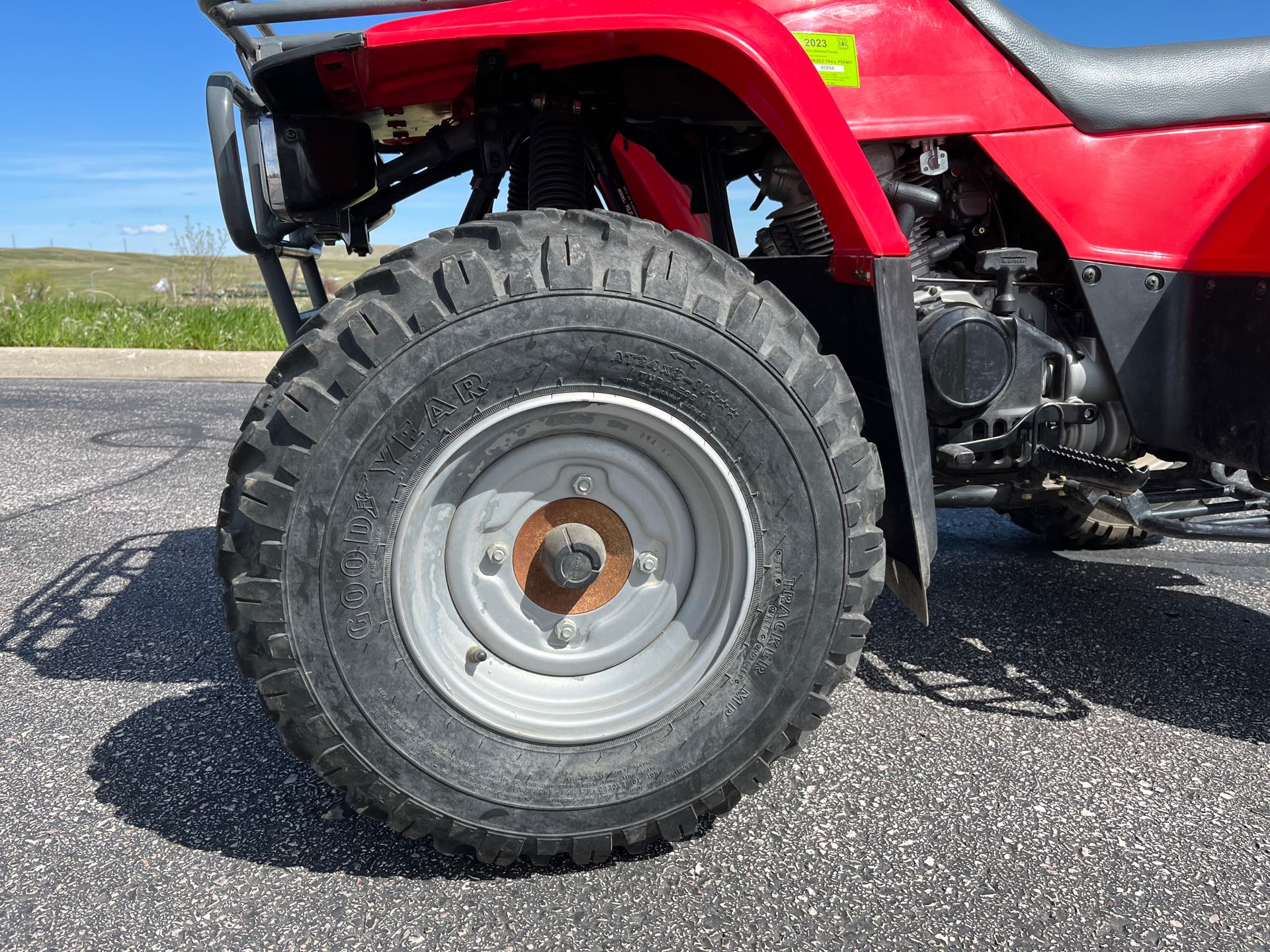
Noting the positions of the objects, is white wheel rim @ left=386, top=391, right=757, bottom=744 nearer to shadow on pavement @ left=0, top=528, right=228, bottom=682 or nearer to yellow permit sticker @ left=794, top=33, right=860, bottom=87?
yellow permit sticker @ left=794, top=33, right=860, bottom=87

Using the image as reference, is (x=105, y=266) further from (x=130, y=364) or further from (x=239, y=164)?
(x=239, y=164)

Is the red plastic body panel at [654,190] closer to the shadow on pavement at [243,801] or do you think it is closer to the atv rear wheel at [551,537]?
the atv rear wheel at [551,537]

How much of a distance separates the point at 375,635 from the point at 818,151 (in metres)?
1.31

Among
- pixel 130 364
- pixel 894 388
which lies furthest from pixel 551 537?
pixel 130 364

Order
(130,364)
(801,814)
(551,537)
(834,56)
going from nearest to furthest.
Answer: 1. (551,537)
2. (801,814)
3. (834,56)
4. (130,364)

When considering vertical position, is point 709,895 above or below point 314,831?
below

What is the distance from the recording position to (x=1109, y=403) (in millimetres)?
2504

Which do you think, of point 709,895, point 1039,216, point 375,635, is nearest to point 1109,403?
point 1039,216

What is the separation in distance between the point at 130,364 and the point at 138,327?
181 cm

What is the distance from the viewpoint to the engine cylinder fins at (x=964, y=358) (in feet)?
7.36

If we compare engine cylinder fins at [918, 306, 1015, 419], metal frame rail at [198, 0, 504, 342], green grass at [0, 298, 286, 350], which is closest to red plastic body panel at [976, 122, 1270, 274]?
engine cylinder fins at [918, 306, 1015, 419]

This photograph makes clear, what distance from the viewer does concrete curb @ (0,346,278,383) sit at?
9.41 m

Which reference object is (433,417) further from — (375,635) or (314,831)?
(314,831)

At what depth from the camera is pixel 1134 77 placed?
2295 mm
